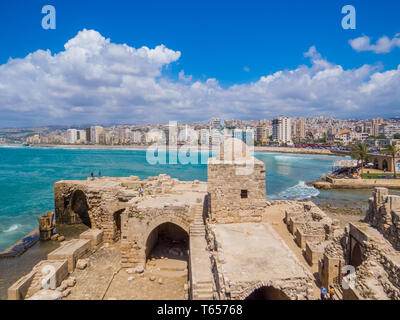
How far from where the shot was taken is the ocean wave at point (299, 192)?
3071 cm

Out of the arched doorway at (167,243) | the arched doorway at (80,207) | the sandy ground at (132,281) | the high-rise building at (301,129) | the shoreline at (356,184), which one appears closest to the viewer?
the sandy ground at (132,281)

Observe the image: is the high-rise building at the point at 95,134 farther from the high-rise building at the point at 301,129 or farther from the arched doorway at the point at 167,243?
the arched doorway at the point at 167,243

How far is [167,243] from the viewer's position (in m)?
14.1

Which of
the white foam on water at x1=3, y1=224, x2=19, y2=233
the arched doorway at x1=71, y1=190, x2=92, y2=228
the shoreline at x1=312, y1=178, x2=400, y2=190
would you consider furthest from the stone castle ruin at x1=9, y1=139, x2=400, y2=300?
the shoreline at x1=312, y1=178, x2=400, y2=190

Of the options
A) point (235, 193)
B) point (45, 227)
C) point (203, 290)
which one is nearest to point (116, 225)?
point (45, 227)

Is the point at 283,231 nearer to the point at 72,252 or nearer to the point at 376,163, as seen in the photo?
the point at 72,252

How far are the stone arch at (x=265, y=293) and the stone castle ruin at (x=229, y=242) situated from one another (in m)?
0.03

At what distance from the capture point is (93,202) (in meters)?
15.9

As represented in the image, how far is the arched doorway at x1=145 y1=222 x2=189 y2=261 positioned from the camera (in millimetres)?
12539

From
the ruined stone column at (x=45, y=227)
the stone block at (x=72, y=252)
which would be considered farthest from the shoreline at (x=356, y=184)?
the ruined stone column at (x=45, y=227)

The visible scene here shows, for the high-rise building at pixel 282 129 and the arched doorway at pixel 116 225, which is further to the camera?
the high-rise building at pixel 282 129

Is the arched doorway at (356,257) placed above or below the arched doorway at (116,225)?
above

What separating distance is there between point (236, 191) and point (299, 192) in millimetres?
26557
